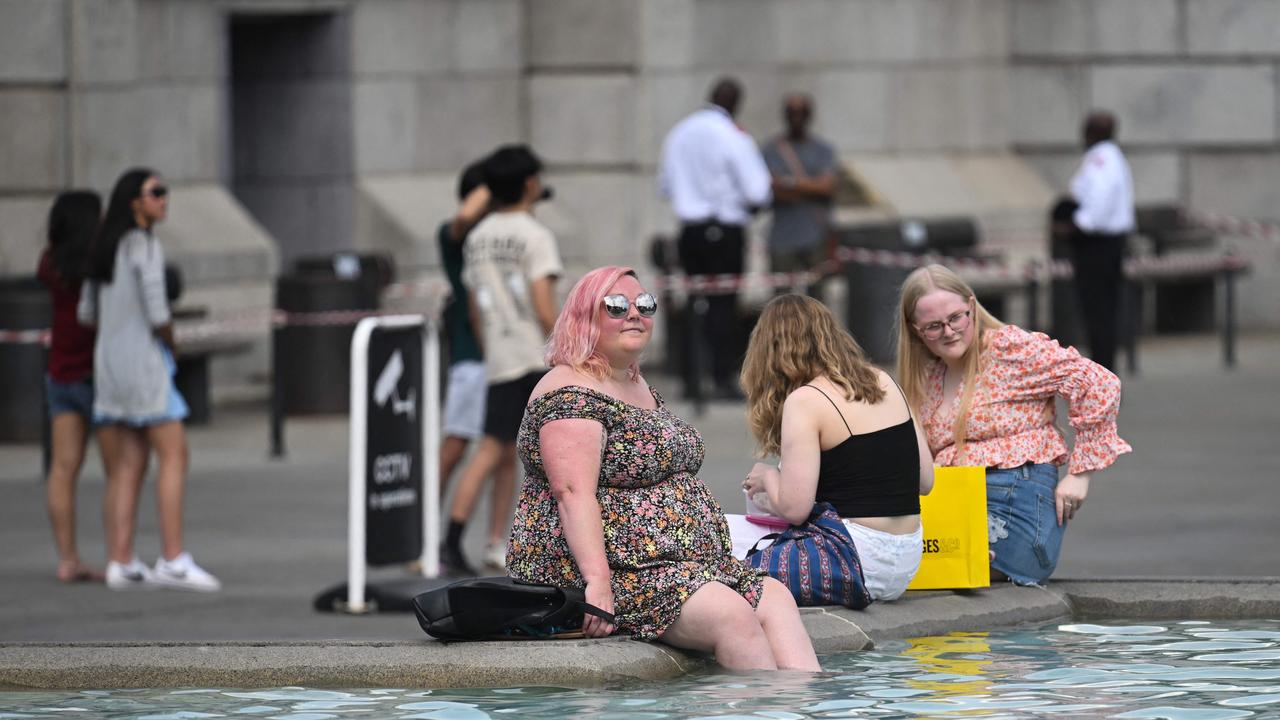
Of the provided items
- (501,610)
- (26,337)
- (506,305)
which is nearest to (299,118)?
(26,337)

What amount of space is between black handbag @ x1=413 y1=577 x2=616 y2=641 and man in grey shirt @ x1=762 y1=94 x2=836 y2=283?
10.8 m

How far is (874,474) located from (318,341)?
8.93 meters

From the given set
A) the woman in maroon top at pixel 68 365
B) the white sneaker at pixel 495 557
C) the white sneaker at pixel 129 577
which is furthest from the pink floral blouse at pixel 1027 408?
the woman in maroon top at pixel 68 365

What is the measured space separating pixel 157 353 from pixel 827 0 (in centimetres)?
1302

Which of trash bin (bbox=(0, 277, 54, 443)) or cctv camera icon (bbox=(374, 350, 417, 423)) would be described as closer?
A: cctv camera icon (bbox=(374, 350, 417, 423))

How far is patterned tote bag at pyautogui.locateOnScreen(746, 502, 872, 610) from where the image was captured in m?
7.30

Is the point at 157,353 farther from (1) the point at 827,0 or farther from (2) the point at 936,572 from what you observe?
(1) the point at 827,0

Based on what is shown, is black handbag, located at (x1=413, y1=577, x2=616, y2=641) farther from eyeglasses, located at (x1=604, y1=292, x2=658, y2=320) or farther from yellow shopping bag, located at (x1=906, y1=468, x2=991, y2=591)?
yellow shopping bag, located at (x1=906, y1=468, x2=991, y2=591)

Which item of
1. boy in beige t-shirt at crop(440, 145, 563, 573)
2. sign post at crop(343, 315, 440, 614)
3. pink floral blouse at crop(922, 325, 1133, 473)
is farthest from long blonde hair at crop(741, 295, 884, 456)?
boy in beige t-shirt at crop(440, 145, 563, 573)

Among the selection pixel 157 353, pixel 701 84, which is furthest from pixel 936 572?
pixel 701 84

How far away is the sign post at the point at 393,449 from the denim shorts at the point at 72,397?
1.51 meters

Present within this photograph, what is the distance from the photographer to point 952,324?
25.4 ft

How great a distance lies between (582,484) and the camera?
6.49 metres

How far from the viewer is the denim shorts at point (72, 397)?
987 cm
